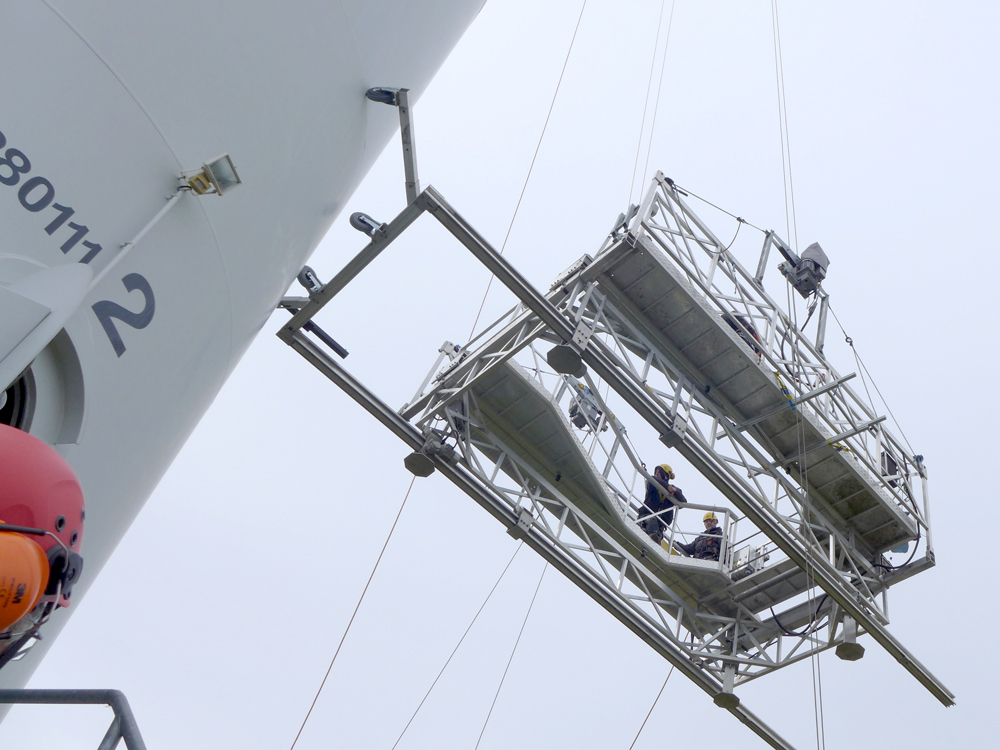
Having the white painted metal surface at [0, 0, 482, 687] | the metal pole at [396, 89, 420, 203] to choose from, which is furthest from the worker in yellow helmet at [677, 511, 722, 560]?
the white painted metal surface at [0, 0, 482, 687]

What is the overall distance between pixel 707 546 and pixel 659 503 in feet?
3.50

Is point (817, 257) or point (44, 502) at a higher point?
point (817, 257)

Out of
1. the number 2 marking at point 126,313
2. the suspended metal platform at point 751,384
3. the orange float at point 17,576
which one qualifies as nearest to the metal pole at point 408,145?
the number 2 marking at point 126,313

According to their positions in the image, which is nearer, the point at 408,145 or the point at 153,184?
the point at 153,184

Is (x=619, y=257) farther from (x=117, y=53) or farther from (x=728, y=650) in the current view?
(x=117, y=53)

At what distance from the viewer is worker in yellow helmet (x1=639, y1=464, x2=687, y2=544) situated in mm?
14930

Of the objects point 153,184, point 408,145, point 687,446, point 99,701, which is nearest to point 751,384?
point 687,446

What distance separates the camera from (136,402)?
4359 mm

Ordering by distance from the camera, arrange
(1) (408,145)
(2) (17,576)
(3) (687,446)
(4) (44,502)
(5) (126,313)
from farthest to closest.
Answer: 1. (3) (687,446)
2. (1) (408,145)
3. (5) (126,313)
4. (4) (44,502)
5. (2) (17,576)

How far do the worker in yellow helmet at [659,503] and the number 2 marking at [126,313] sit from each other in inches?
447

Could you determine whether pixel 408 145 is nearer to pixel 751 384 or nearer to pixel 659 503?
pixel 751 384

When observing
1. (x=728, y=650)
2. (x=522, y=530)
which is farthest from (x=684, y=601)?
(x=522, y=530)

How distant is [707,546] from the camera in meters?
15.4

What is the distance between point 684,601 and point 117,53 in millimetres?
12897
